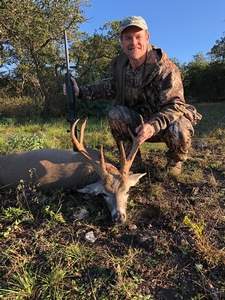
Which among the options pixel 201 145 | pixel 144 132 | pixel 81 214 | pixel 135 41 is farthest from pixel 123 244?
pixel 201 145

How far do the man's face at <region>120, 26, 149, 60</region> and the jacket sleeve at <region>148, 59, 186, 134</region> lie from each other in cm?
37

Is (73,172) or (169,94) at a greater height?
(169,94)

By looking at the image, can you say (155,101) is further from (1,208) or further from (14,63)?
(14,63)

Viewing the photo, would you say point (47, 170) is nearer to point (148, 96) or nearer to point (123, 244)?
point (123, 244)

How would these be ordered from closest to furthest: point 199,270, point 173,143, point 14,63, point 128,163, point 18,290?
point 18,290 → point 199,270 → point 128,163 → point 173,143 → point 14,63

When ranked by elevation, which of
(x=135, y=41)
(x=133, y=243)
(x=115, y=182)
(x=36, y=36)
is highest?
(x=36, y=36)

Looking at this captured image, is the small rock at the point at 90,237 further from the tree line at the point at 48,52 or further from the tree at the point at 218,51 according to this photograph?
the tree at the point at 218,51

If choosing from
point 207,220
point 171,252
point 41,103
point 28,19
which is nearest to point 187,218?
point 207,220

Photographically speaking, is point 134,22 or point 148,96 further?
point 148,96

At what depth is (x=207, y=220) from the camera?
2.92m

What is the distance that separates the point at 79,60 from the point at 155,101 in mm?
8252

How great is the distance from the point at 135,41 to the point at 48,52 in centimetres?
672

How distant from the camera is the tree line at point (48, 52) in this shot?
7.96 metres

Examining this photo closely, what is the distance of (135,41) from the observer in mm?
3838
